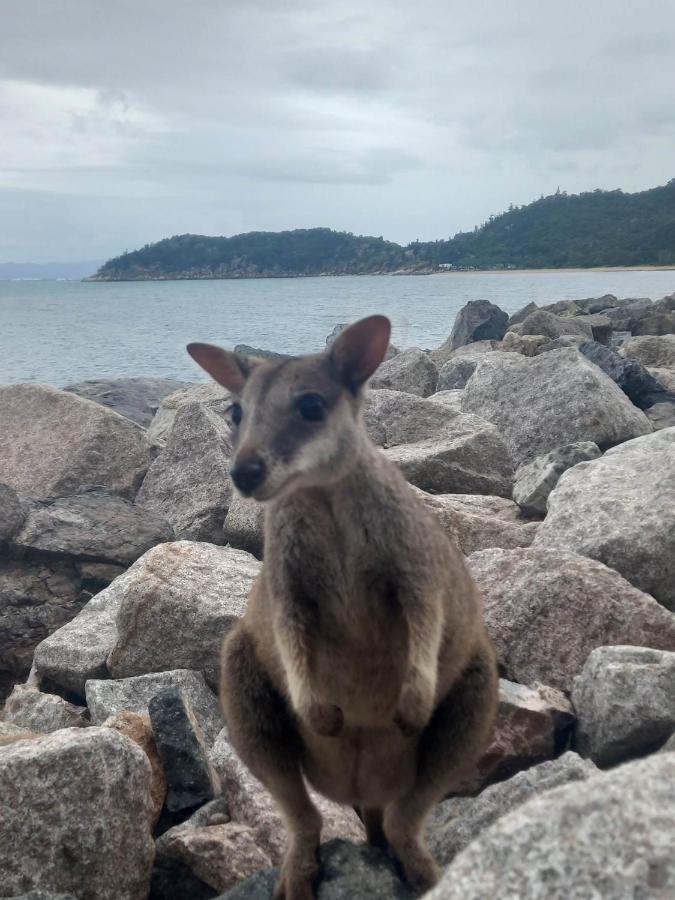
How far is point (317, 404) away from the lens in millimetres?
3846

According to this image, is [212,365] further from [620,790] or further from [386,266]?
[386,266]

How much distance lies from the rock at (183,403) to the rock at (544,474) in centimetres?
493

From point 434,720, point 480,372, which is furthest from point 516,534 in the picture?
point 480,372

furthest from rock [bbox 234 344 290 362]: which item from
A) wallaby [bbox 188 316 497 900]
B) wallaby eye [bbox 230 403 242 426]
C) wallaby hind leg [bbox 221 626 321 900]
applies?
wallaby hind leg [bbox 221 626 321 900]

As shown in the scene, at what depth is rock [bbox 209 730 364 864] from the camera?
14.0ft

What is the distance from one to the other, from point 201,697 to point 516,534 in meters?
2.76

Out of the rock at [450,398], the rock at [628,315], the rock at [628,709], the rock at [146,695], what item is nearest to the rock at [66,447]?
the rock at [450,398]

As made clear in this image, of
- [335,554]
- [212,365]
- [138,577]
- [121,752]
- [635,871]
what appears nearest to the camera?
[635,871]

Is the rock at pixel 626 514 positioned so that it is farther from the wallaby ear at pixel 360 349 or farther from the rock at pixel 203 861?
the rock at pixel 203 861

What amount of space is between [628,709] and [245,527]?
4.01 meters

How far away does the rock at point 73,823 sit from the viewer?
377 cm

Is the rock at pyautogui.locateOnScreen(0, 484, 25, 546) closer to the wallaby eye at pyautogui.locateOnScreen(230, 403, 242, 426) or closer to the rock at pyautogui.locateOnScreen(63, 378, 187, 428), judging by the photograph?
the wallaby eye at pyautogui.locateOnScreen(230, 403, 242, 426)

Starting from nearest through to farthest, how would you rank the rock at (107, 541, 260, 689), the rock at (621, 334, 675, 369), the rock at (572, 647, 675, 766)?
the rock at (572, 647, 675, 766)
the rock at (107, 541, 260, 689)
the rock at (621, 334, 675, 369)

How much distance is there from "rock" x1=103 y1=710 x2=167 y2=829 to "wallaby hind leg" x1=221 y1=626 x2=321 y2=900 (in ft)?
2.84
